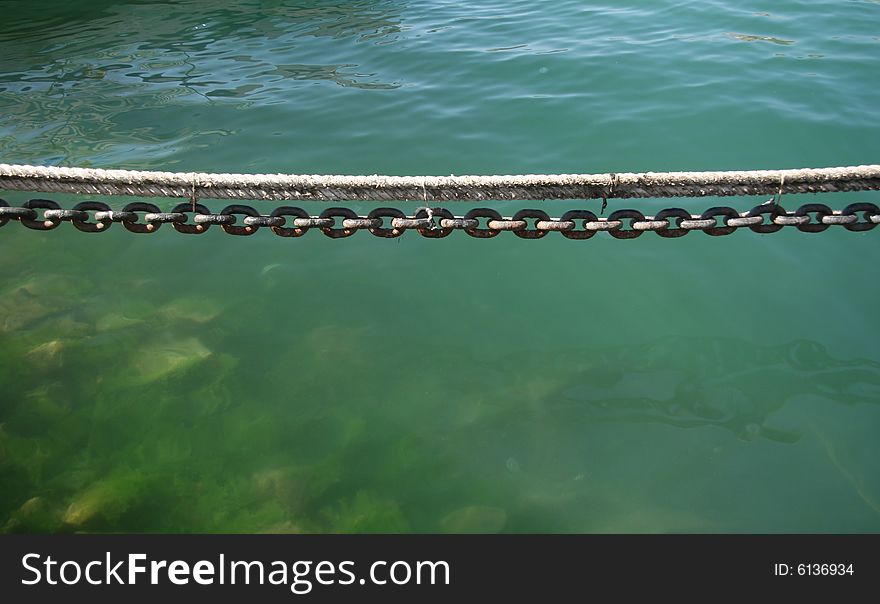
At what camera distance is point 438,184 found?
2697mm

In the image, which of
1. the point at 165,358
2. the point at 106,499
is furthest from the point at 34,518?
the point at 165,358

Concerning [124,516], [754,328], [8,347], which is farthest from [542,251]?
[8,347]

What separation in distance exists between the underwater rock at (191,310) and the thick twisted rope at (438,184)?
1727 millimetres

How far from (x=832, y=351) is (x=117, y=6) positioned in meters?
13.2

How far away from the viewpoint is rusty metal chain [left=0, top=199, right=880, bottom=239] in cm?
269

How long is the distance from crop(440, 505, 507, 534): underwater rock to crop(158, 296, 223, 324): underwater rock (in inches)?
90.3

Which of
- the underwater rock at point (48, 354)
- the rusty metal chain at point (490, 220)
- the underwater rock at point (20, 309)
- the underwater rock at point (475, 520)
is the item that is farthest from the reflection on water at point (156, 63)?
the underwater rock at point (475, 520)

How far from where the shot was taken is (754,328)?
4133 millimetres

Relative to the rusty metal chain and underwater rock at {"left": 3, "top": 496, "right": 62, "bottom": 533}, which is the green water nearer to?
underwater rock at {"left": 3, "top": 496, "right": 62, "bottom": 533}

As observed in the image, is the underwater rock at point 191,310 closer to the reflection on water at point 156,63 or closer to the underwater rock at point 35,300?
the underwater rock at point 35,300

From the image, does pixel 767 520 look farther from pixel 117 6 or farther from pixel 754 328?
pixel 117 6

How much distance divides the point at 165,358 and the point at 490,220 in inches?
98.9

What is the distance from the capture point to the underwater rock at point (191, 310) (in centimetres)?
442

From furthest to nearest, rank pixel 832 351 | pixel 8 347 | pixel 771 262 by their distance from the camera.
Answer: pixel 771 262 → pixel 8 347 → pixel 832 351
